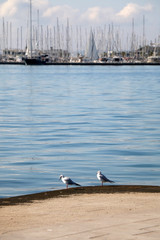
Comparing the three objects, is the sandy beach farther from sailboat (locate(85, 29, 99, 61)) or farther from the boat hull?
the boat hull

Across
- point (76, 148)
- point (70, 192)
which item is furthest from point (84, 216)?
point (76, 148)

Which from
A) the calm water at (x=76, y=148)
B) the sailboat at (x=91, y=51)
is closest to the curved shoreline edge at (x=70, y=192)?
the calm water at (x=76, y=148)

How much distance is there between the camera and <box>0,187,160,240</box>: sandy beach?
7621 millimetres

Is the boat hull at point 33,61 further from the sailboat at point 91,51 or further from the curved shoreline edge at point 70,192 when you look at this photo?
the curved shoreline edge at point 70,192

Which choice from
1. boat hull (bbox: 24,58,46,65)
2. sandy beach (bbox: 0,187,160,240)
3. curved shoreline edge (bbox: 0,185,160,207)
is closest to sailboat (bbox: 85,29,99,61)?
boat hull (bbox: 24,58,46,65)

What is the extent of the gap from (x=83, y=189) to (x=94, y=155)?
7.94 m

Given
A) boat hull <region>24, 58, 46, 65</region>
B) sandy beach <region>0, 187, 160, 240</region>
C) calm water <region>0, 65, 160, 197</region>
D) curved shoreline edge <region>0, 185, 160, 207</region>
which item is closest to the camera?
sandy beach <region>0, 187, 160, 240</region>

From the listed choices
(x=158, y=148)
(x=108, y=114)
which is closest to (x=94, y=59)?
(x=108, y=114)

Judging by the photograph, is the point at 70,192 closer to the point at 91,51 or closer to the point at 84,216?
the point at 84,216

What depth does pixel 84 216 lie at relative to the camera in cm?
882

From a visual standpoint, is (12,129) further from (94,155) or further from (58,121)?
(94,155)

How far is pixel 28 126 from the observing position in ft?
100

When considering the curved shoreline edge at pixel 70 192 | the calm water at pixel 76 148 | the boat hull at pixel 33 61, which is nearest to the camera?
the curved shoreline edge at pixel 70 192

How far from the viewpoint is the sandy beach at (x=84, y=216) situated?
25.0ft
